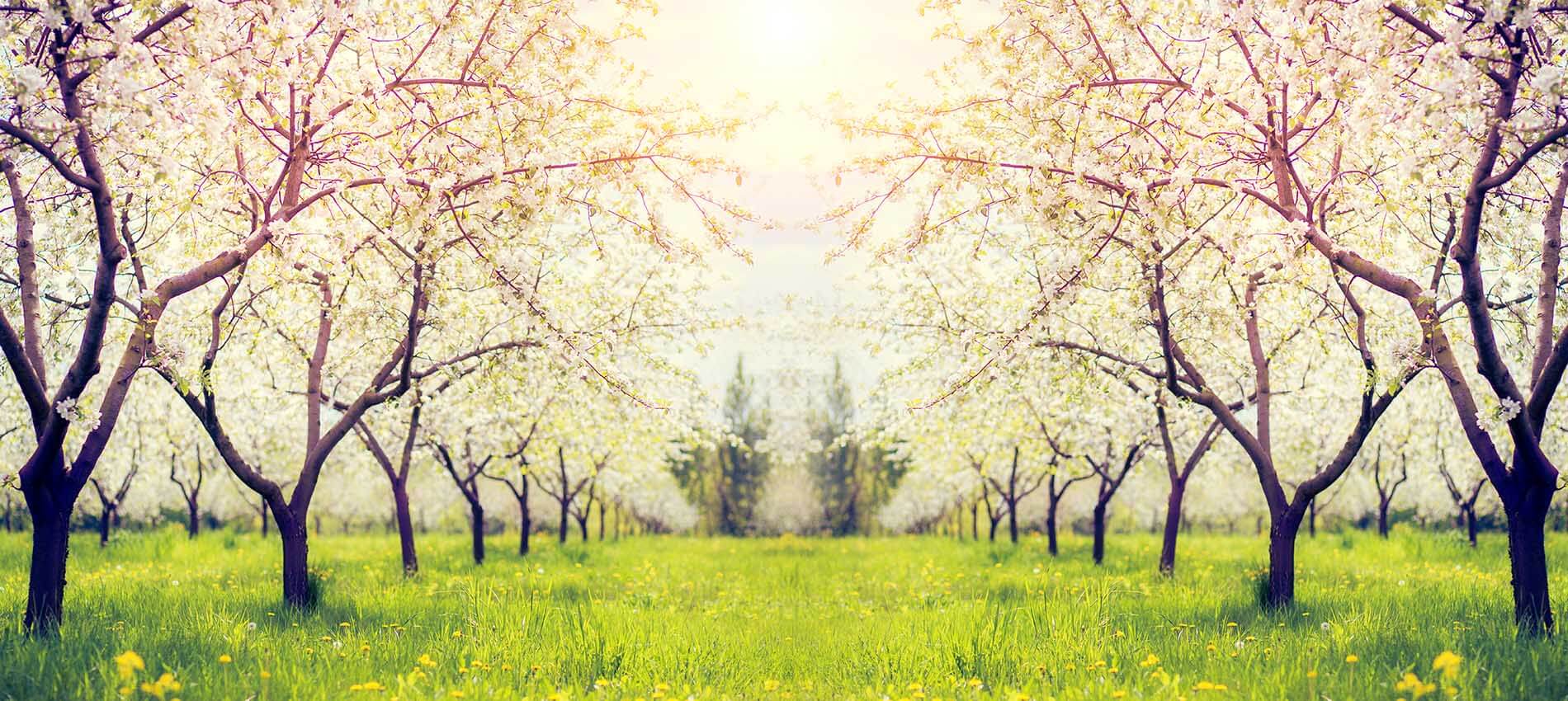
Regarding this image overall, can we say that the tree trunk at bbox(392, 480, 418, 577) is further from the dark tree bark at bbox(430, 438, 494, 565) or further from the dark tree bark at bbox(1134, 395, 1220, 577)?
the dark tree bark at bbox(1134, 395, 1220, 577)

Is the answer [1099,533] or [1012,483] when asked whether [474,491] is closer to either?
[1099,533]

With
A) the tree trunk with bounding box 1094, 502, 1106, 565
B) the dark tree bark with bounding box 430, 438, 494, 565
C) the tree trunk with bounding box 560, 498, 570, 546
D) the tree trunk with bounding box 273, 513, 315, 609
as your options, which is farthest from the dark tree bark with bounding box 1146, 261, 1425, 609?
the tree trunk with bounding box 560, 498, 570, 546

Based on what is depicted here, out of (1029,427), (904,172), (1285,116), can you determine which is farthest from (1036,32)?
(1029,427)

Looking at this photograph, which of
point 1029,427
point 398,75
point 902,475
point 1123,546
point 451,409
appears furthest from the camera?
point 902,475

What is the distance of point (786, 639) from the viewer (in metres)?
9.29

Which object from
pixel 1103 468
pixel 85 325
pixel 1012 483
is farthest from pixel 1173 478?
pixel 85 325

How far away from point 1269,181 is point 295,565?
11.2 m

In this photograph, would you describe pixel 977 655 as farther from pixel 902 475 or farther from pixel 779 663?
pixel 902 475

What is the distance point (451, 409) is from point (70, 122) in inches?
455

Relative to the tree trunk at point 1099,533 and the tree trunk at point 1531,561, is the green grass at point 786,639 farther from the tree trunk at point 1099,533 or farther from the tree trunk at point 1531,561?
the tree trunk at point 1099,533

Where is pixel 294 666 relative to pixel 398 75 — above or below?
below

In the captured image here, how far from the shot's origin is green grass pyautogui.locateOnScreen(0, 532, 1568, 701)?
279 inches

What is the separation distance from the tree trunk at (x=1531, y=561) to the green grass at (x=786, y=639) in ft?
1.22

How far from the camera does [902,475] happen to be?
53.3m
